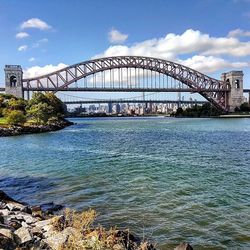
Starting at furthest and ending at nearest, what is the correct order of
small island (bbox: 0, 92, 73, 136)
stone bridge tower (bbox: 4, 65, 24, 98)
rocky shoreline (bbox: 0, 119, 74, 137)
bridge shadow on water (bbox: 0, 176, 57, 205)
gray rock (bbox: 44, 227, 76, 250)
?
1. stone bridge tower (bbox: 4, 65, 24, 98)
2. small island (bbox: 0, 92, 73, 136)
3. rocky shoreline (bbox: 0, 119, 74, 137)
4. bridge shadow on water (bbox: 0, 176, 57, 205)
5. gray rock (bbox: 44, 227, 76, 250)

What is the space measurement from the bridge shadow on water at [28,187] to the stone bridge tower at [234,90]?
129986 millimetres

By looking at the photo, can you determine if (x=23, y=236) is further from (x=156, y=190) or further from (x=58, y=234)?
(x=156, y=190)

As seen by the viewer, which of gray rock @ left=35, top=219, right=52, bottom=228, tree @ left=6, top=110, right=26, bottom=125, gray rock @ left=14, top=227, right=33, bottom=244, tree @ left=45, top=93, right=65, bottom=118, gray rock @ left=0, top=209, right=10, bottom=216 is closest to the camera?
gray rock @ left=14, top=227, right=33, bottom=244

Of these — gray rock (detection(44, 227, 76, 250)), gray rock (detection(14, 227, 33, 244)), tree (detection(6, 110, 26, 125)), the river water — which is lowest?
the river water

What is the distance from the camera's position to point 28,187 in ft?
55.6

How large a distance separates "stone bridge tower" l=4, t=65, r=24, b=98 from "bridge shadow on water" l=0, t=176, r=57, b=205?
102m

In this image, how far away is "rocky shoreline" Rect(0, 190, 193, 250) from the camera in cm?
666

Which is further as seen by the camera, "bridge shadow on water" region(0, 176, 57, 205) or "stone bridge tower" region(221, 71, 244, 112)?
"stone bridge tower" region(221, 71, 244, 112)

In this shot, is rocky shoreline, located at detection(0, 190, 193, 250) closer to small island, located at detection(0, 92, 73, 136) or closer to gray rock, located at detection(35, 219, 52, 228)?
gray rock, located at detection(35, 219, 52, 228)

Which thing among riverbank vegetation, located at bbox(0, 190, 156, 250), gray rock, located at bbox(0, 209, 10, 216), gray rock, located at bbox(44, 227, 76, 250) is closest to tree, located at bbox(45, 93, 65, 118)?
gray rock, located at bbox(0, 209, 10, 216)

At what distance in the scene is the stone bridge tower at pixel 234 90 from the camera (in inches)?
5684

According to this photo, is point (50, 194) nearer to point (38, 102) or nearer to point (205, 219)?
point (205, 219)

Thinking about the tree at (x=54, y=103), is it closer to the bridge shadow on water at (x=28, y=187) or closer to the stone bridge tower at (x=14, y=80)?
the stone bridge tower at (x=14, y=80)

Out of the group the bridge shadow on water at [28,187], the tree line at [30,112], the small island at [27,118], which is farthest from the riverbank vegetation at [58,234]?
→ the tree line at [30,112]
